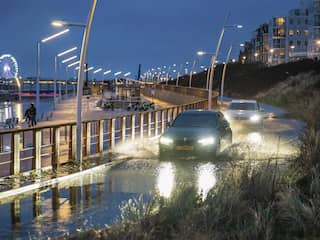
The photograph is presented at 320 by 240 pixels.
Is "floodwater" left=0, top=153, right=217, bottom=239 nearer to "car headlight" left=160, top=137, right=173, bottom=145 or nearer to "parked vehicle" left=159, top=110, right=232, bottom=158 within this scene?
"parked vehicle" left=159, top=110, right=232, bottom=158

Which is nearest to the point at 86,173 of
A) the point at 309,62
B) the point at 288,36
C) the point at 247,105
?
the point at 247,105

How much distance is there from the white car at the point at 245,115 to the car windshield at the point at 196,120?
35.7 feet

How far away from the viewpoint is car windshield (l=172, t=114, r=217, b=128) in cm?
1939

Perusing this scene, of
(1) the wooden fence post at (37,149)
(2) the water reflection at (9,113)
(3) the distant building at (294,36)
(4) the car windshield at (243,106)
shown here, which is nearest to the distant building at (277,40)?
(3) the distant building at (294,36)

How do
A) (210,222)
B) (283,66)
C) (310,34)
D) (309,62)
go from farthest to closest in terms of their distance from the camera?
1. (310,34)
2. (283,66)
3. (309,62)
4. (210,222)

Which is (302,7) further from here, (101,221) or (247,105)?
(101,221)

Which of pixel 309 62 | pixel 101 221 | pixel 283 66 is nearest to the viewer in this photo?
pixel 101 221

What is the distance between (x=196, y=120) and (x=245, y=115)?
12686mm

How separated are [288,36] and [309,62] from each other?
65037 mm

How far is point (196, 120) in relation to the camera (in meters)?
19.9

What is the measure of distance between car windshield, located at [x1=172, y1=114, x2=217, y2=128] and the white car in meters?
10.9

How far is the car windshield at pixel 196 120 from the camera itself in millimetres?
19386

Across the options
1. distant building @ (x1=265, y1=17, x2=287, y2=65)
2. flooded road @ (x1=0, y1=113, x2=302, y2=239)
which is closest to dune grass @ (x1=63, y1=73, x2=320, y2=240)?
flooded road @ (x1=0, y1=113, x2=302, y2=239)

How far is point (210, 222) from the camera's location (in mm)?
7168
